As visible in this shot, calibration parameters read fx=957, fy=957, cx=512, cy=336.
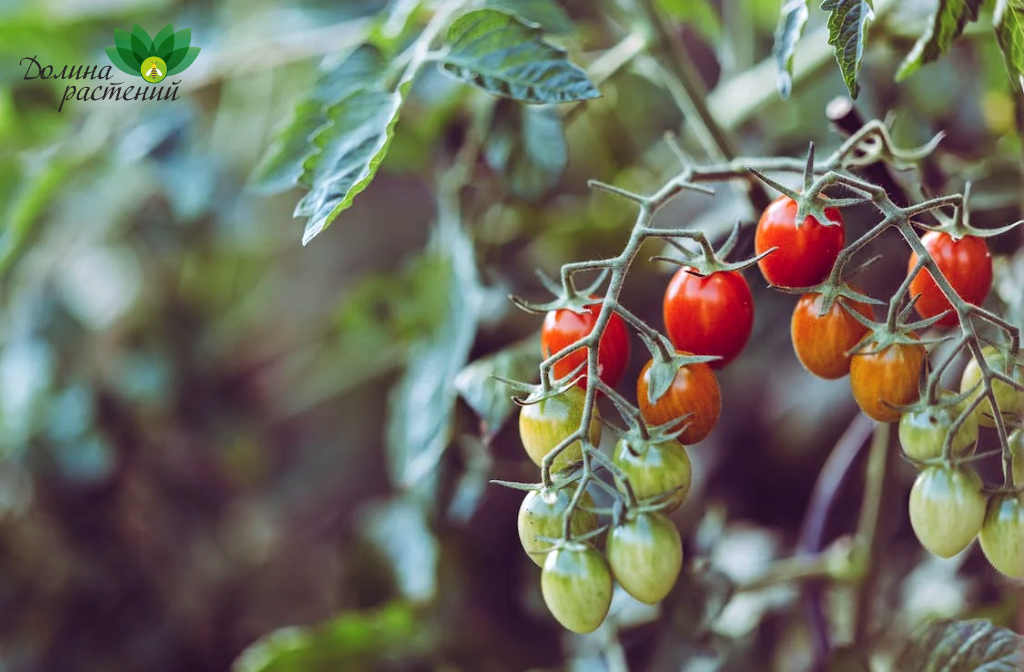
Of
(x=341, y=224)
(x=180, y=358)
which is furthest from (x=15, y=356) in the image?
(x=341, y=224)

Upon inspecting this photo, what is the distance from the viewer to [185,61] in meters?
0.81

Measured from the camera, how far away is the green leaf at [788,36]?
45cm

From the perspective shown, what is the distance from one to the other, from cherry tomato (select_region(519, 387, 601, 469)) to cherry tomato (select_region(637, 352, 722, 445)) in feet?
0.09

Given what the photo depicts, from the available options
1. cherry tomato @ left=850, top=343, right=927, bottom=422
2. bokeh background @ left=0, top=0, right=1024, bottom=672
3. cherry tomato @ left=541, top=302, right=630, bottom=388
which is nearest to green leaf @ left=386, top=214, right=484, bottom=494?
bokeh background @ left=0, top=0, right=1024, bottom=672

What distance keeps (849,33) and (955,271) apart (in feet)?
0.39

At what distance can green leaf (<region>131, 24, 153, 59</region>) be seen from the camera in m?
0.76

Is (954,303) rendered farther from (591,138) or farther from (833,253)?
(591,138)

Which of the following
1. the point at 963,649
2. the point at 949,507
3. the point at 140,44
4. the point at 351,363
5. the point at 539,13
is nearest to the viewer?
the point at 949,507

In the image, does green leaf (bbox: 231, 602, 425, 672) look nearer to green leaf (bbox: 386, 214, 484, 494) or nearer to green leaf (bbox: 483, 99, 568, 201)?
green leaf (bbox: 386, 214, 484, 494)

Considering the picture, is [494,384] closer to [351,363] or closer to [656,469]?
[656,469]

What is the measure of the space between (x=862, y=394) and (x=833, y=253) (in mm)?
64

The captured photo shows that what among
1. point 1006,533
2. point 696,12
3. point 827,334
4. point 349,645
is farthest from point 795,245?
point 349,645

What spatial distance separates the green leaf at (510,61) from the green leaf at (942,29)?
15 centimetres

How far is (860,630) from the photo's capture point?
0.66 meters
